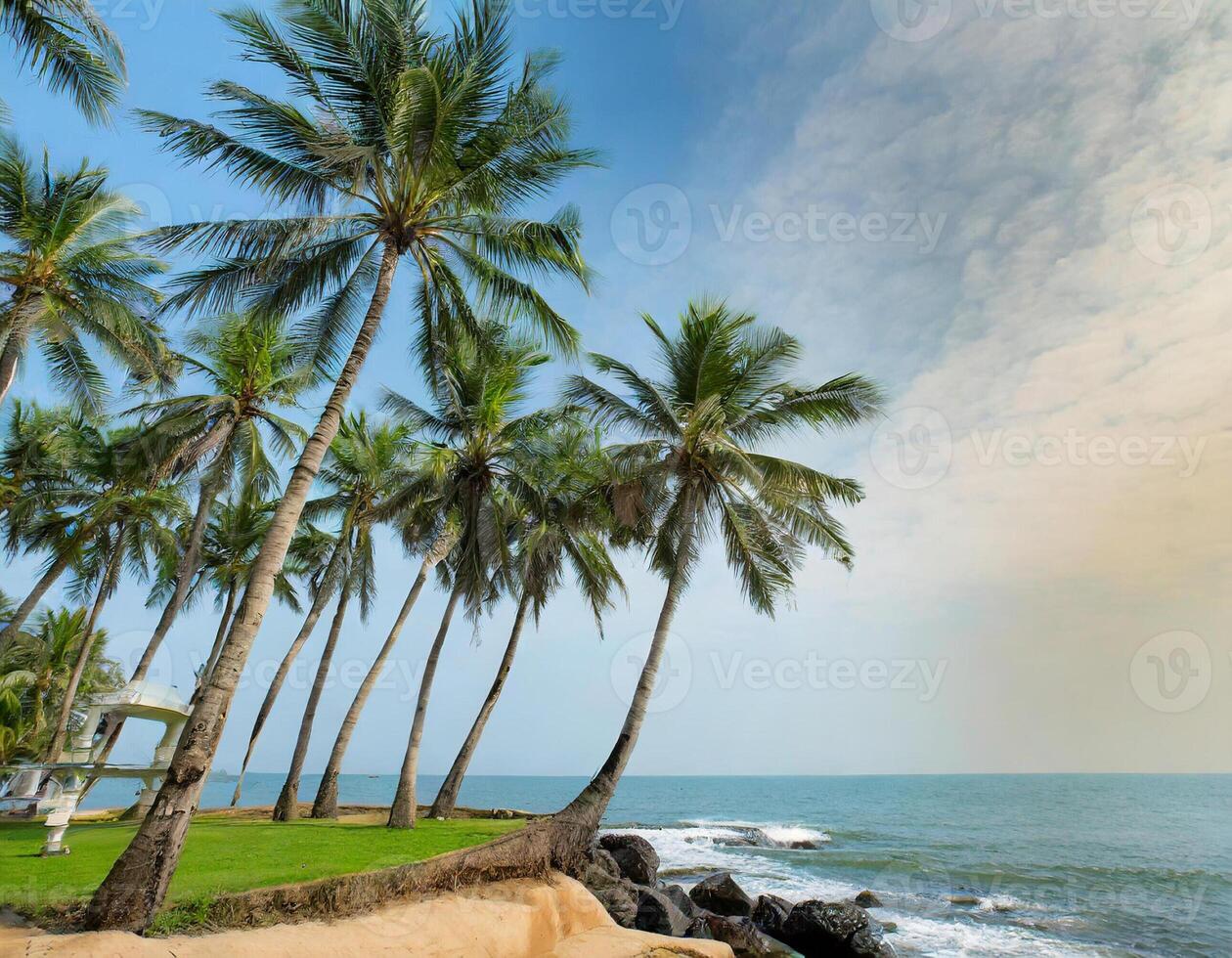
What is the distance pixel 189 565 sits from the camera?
1723 centimetres

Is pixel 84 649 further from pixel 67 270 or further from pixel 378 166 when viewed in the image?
pixel 378 166

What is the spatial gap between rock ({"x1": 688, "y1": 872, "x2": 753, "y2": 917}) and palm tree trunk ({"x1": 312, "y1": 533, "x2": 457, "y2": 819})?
925cm

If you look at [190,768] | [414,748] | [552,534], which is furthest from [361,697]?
[190,768]

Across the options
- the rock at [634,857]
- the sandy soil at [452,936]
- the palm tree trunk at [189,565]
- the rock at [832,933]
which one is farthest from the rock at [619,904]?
the palm tree trunk at [189,565]

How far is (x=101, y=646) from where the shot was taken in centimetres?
3591

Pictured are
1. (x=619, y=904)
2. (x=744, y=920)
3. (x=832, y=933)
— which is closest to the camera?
(x=619, y=904)

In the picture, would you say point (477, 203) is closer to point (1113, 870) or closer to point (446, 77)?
point (446, 77)

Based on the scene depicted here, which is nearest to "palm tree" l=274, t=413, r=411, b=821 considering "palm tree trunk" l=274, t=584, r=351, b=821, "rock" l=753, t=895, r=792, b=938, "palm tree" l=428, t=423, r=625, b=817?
"palm tree trunk" l=274, t=584, r=351, b=821

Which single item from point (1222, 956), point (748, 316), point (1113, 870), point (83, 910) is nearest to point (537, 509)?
point (748, 316)

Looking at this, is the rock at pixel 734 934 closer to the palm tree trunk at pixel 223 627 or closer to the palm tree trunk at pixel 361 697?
the palm tree trunk at pixel 361 697

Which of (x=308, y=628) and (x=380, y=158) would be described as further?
(x=308, y=628)

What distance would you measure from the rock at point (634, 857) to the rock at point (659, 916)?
2808 millimetres

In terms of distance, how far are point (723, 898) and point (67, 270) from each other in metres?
19.9

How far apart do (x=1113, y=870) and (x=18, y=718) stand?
41.3 meters
